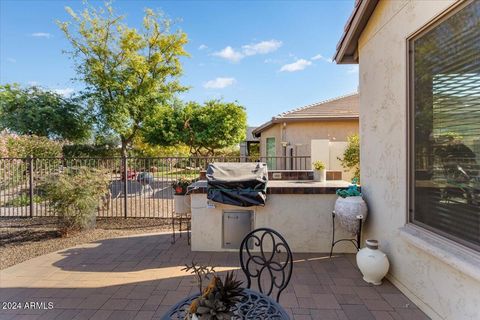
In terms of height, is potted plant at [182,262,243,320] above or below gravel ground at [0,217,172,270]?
above

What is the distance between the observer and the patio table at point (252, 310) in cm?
175

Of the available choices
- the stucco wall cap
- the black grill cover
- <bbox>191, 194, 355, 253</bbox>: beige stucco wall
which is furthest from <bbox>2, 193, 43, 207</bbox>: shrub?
the stucco wall cap

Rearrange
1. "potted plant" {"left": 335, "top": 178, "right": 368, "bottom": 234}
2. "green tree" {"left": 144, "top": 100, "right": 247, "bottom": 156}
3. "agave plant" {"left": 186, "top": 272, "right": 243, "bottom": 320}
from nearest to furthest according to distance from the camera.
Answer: "agave plant" {"left": 186, "top": 272, "right": 243, "bottom": 320} → "potted plant" {"left": 335, "top": 178, "right": 368, "bottom": 234} → "green tree" {"left": 144, "top": 100, "right": 247, "bottom": 156}

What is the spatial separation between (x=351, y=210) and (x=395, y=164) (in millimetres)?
955

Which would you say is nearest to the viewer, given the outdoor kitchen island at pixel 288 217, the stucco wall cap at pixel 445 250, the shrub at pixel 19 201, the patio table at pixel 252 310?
the patio table at pixel 252 310

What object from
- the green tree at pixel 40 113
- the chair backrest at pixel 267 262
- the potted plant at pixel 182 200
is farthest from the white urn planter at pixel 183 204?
the green tree at pixel 40 113

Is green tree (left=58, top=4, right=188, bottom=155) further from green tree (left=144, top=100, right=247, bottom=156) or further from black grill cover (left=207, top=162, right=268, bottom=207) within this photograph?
black grill cover (left=207, top=162, right=268, bottom=207)

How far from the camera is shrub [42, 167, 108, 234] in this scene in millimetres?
5551

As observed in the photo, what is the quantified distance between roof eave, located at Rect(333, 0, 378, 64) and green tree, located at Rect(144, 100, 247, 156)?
11.1 meters

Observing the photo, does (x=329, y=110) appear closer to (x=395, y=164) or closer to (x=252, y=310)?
(x=395, y=164)

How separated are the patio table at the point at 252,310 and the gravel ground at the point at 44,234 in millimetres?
4057

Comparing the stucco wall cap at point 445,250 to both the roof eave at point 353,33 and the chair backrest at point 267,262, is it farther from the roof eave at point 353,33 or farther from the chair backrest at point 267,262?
the roof eave at point 353,33

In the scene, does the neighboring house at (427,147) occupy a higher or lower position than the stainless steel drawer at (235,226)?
higher

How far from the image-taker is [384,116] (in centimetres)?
368
